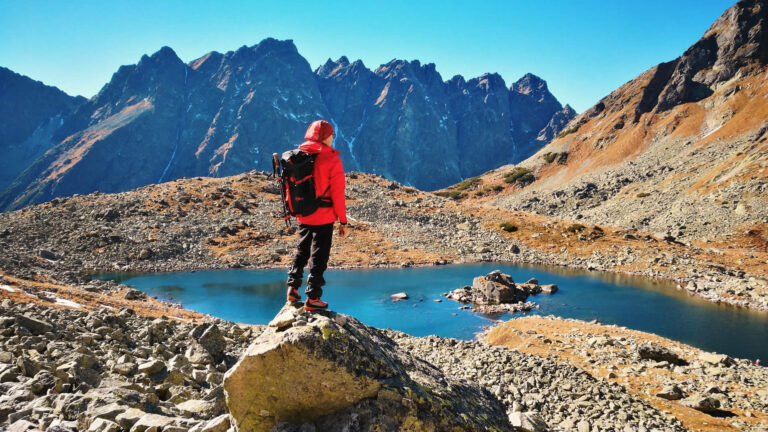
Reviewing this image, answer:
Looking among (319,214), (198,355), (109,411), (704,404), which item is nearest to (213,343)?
(198,355)

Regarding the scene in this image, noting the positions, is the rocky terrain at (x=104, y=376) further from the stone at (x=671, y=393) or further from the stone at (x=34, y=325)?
the stone at (x=671, y=393)

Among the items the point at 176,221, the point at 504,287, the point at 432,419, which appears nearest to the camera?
the point at 432,419

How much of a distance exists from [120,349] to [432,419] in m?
12.0

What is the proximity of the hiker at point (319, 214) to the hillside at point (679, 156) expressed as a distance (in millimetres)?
63054

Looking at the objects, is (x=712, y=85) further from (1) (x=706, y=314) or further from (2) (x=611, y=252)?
(1) (x=706, y=314)

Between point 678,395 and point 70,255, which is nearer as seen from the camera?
point 678,395

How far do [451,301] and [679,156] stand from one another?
105680 mm

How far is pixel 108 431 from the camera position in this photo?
643 cm

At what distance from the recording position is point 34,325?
520 inches

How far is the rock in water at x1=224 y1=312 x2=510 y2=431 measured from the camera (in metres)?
6.07

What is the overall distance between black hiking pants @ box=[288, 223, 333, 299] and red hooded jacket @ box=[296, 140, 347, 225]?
214 millimetres

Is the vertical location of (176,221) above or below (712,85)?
below

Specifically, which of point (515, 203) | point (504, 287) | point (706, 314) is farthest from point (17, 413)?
point (515, 203)

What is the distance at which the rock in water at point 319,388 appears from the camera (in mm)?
6066
